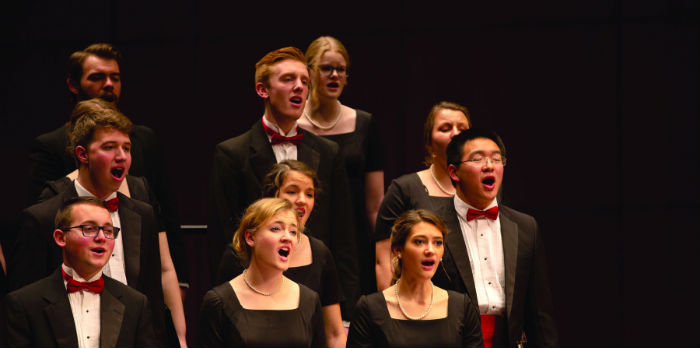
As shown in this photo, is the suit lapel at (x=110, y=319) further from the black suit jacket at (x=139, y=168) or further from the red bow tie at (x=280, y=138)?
the red bow tie at (x=280, y=138)

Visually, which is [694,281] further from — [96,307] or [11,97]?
[11,97]

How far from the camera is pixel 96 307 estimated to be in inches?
112

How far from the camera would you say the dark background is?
4777 millimetres

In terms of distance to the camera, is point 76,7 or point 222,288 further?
point 76,7

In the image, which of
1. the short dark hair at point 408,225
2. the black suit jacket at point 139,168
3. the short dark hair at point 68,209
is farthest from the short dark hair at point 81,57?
the short dark hair at point 408,225

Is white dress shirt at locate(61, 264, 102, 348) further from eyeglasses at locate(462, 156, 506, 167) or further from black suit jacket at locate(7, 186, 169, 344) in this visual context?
eyeglasses at locate(462, 156, 506, 167)

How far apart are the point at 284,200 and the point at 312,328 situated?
409 mm

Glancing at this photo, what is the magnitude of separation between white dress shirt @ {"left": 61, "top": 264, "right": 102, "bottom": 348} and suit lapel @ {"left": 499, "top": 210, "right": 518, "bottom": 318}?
1.28m

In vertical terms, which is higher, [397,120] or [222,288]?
[397,120]

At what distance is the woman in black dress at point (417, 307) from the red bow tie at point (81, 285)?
766 millimetres

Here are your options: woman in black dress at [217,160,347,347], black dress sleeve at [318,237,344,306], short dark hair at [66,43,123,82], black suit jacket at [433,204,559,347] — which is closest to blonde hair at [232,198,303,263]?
woman in black dress at [217,160,347,347]

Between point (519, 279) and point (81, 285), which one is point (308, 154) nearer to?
point (519, 279)

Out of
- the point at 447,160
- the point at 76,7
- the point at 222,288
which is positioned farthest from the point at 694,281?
the point at 76,7

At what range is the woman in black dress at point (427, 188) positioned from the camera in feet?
11.5
